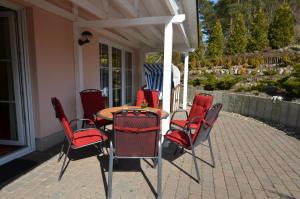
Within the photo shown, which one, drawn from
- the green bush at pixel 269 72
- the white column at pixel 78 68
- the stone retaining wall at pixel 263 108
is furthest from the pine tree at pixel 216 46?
the white column at pixel 78 68

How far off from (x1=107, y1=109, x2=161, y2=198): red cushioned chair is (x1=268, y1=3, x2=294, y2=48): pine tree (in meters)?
15.7

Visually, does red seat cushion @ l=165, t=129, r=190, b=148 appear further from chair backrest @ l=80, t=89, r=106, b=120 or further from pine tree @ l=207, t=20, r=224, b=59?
pine tree @ l=207, t=20, r=224, b=59

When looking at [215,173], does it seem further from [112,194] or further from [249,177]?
[112,194]

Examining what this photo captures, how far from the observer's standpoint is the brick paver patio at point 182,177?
2537 mm

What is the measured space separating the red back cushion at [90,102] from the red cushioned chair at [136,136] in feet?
6.65

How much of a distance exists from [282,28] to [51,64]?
52.4 ft

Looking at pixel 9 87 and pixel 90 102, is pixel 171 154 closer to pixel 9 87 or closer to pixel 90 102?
pixel 90 102

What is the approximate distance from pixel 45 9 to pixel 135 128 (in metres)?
2.69

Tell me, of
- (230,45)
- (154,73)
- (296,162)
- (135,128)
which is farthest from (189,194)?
(230,45)

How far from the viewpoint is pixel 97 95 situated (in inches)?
179

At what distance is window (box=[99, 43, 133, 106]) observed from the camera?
6.25 meters

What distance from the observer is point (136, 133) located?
8.01 ft

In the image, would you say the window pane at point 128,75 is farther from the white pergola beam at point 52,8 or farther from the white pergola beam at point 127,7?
the white pergola beam at point 127,7

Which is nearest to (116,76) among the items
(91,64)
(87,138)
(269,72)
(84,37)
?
(91,64)
